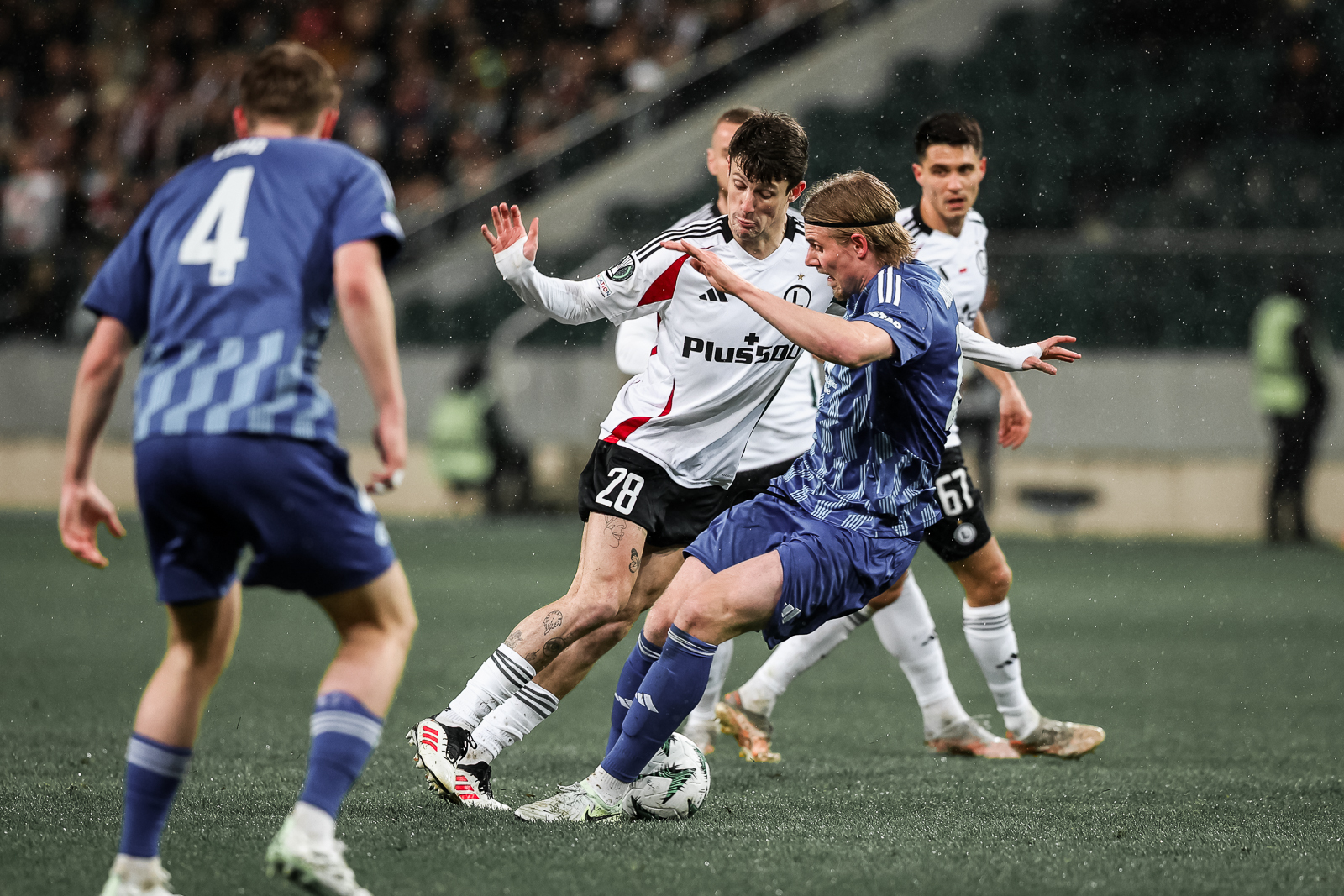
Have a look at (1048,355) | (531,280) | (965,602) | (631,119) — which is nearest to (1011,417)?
(965,602)

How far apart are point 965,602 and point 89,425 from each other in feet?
12.7

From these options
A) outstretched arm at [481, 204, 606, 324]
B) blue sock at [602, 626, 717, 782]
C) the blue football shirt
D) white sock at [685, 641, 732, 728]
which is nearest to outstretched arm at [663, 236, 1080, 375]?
the blue football shirt

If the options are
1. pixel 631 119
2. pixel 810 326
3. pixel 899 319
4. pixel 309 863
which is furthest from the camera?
pixel 631 119

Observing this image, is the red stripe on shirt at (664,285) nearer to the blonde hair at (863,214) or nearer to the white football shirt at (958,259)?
the blonde hair at (863,214)

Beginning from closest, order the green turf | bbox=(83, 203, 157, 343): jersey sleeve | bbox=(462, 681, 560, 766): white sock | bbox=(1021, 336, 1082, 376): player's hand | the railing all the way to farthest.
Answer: bbox=(83, 203, 157, 343): jersey sleeve → the green turf → bbox=(462, 681, 560, 766): white sock → bbox=(1021, 336, 1082, 376): player's hand → the railing

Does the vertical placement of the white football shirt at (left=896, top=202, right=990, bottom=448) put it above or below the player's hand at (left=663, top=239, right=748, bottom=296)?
above

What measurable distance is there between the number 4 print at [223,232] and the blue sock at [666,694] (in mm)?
1744

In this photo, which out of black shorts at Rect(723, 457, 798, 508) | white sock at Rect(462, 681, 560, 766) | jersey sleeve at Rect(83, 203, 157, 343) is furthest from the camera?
black shorts at Rect(723, 457, 798, 508)

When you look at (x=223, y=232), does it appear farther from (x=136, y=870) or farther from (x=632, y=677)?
(x=632, y=677)

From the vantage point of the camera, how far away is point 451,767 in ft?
16.1

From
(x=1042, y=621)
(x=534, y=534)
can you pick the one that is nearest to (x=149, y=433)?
(x=1042, y=621)

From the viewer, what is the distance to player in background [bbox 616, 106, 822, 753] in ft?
19.8

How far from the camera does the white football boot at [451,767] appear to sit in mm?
4867

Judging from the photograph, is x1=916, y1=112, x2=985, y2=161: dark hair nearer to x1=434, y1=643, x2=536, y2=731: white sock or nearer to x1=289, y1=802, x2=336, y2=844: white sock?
x1=434, y1=643, x2=536, y2=731: white sock
